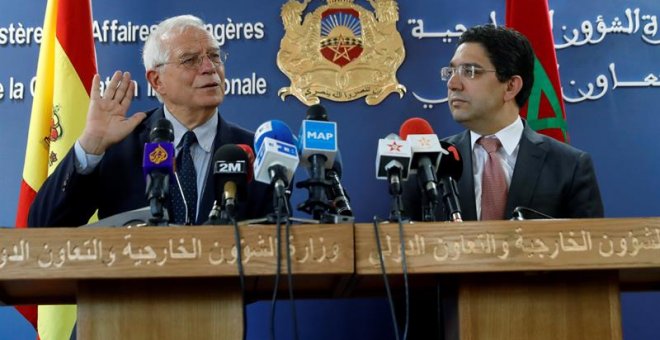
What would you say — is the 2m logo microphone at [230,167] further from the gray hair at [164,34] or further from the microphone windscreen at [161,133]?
the gray hair at [164,34]

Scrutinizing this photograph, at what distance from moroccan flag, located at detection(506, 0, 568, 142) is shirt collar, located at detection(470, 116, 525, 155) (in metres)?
0.60

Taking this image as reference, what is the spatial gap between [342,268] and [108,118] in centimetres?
126

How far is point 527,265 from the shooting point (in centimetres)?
178

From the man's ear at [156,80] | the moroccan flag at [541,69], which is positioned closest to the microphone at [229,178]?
the man's ear at [156,80]

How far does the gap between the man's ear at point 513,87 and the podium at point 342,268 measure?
1.35m

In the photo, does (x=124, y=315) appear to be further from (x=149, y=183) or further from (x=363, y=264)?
(x=363, y=264)

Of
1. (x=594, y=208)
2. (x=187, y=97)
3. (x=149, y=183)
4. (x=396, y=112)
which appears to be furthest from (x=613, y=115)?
(x=149, y=183)

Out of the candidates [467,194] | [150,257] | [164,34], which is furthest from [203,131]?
[150,257]

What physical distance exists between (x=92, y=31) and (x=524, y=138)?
1.87m

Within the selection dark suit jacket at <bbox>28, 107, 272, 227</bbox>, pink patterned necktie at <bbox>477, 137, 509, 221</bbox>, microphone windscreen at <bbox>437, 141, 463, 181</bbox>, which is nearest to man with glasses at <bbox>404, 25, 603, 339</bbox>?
pink patterned necktie at <bbox>477, 137, 509, 221</bbox>

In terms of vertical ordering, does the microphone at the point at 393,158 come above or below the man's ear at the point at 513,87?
below

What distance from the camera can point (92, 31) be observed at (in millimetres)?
3785

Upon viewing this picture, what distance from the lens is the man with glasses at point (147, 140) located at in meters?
2.71

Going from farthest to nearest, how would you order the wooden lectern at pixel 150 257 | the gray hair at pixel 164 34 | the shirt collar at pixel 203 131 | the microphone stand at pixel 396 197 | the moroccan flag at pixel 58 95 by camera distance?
the moroccan flag at pixel 58 95 → the gray hair at pixel 164 34 → the shirt collar at pixel 203 131 → the microphone stand at pixel 396 197 → the wooden lectern at pixel 150 257
